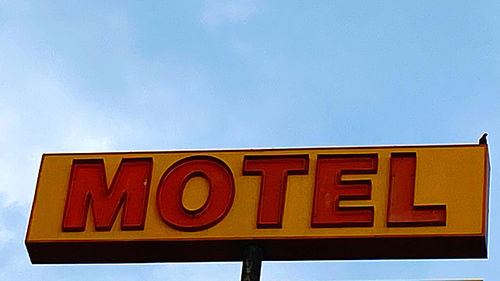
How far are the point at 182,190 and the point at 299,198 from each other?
1.58 meters

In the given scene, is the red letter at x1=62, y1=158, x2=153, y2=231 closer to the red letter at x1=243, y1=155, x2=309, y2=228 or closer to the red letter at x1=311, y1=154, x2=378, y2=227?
the red letter at x1=243, y1=155, x2=309, y2=228

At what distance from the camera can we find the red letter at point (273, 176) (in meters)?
22.5

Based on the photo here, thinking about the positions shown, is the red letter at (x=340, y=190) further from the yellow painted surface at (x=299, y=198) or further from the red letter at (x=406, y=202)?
the red letter at (x=406, y=202)

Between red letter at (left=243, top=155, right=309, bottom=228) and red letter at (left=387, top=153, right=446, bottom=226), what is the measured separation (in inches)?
47.2

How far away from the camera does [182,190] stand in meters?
23.0

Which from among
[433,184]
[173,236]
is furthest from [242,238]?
[433,184]

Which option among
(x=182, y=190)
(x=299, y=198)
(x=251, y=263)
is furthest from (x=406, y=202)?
(x=182, y=190)

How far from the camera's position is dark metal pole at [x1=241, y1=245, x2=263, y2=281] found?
71.7 feet

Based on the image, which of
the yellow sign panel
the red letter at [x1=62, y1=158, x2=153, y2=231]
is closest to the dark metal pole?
the yellow sign panel

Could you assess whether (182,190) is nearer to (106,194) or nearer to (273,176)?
(106,194)

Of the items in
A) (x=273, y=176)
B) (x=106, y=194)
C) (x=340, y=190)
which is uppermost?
(x=273, y=176)

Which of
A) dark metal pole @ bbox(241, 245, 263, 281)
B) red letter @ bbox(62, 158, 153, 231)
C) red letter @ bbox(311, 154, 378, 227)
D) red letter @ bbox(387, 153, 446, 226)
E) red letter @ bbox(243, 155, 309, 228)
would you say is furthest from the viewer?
red letter @ bbox(62, 158, 153, 231)

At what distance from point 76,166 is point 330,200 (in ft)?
11.7

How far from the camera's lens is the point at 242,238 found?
22.3m
